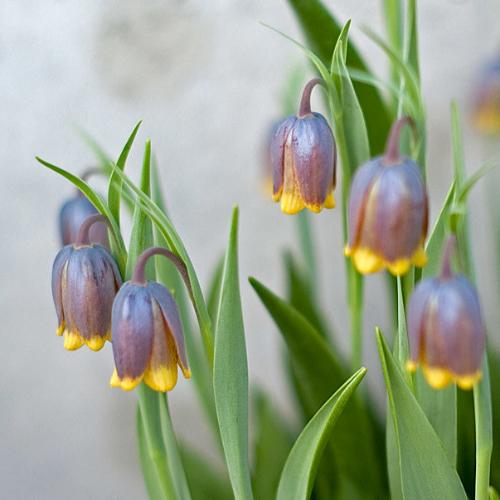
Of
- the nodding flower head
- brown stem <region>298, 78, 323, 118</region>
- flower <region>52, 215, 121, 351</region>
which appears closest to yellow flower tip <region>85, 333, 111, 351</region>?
flower <region>52, 215, 121, 351</region>

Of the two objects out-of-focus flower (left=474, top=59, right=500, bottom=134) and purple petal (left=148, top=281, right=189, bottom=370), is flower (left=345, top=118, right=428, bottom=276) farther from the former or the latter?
out-of-focus flower (left=474, top=59, right=500, bottom=134)

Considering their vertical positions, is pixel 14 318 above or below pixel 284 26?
below

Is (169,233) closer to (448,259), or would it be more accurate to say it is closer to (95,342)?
(95,342)

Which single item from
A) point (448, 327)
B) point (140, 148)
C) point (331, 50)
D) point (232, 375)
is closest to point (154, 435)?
point (232, 375)

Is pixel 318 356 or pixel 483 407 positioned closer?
pixel 483 407

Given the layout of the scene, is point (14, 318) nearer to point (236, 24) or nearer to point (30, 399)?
point (30, 399)

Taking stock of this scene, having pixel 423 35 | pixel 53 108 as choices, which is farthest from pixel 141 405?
pixel 423 35
